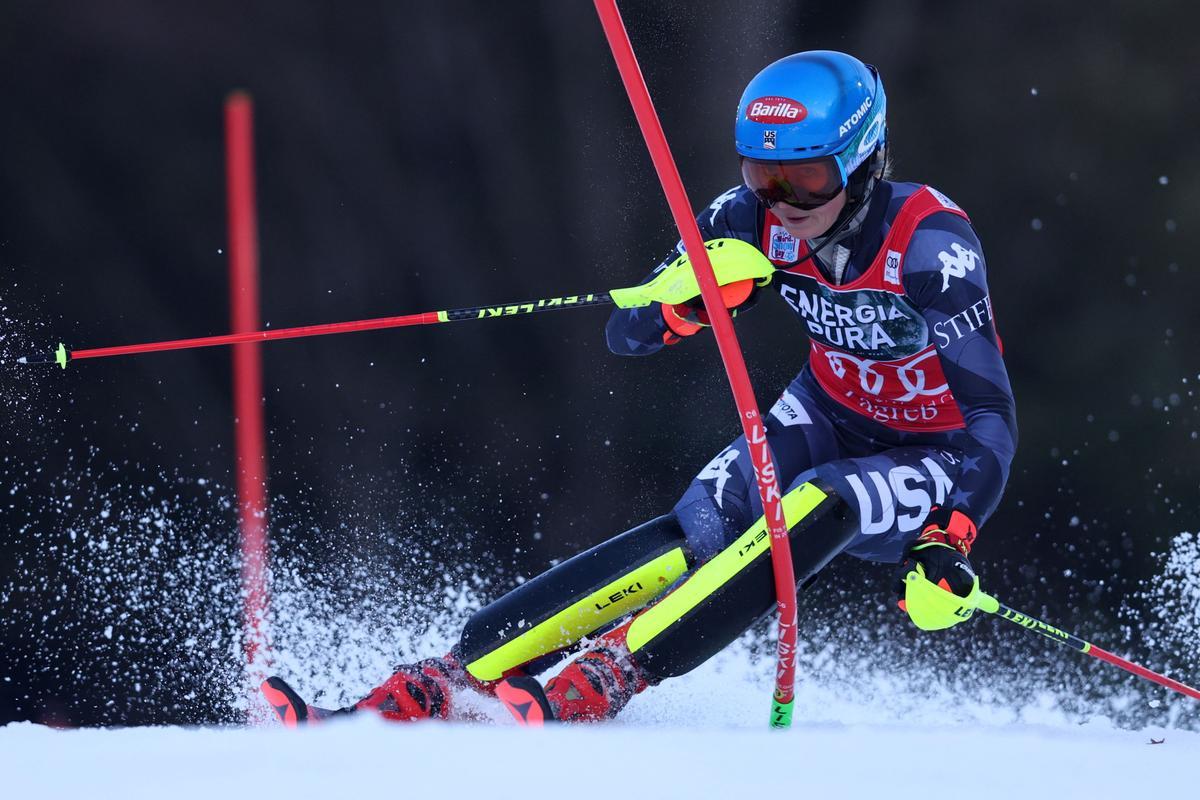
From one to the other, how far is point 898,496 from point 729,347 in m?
0.54

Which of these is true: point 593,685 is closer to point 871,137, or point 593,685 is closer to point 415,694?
point 415,694

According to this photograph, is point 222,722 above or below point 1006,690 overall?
above

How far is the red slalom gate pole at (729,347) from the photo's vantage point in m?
1.59

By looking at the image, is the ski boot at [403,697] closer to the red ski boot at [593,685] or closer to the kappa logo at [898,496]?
the red ski boot at [593,685]

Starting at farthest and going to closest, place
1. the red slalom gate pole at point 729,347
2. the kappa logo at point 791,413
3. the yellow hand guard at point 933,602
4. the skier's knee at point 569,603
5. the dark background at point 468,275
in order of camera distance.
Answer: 1. the dark background at point 468,275
2. the kappa logo at point 791,413
3. the skier's knee at point 569,603
4. the yellow hand guard at point 933,602
5. the red slalom gate pole at point 729,347

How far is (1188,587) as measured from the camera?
3670 mm

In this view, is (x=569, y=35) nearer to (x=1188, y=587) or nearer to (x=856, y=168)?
(x=856, y=168)

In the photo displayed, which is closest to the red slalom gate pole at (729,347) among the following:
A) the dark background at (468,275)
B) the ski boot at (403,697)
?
the ski boot at (403,697)

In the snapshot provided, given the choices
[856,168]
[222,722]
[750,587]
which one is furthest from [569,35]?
[222,722]

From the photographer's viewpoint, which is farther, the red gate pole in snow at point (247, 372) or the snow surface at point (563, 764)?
the red gate pole in snow at point (247, 372)

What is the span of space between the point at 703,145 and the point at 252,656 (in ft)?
6.43

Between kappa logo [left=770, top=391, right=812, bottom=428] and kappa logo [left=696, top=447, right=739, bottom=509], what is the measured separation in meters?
0.19

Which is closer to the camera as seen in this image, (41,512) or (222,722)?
(41,512)

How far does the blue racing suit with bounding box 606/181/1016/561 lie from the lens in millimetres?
2031
